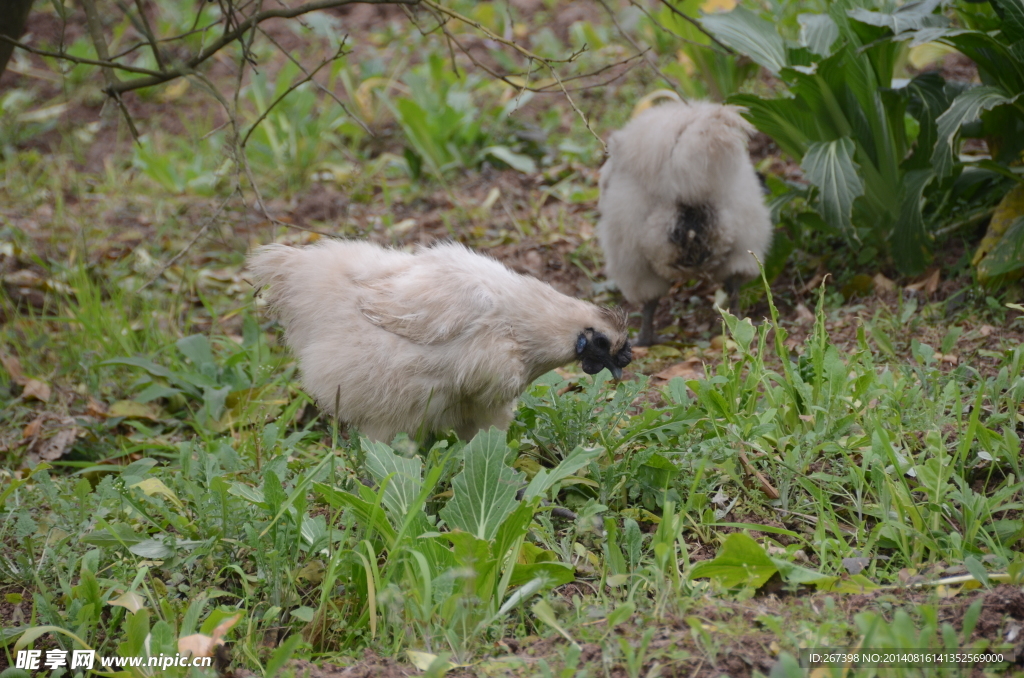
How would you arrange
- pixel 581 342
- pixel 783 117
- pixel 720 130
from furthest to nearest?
pixel 783 117 → pixel 720 130 → pixel 581 342

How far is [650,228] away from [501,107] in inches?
130

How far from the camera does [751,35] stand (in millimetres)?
5059

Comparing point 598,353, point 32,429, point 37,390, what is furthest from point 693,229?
point 37,390

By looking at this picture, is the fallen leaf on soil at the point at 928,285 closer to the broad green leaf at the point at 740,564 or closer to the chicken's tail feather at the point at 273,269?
the broad green leaf at the point at 740,564

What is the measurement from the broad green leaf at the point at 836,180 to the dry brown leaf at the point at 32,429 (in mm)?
4381

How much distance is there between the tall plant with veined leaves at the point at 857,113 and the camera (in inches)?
179

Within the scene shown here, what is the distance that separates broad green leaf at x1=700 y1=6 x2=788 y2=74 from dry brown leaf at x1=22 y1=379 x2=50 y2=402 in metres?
4.43

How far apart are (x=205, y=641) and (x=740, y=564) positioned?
1631mm

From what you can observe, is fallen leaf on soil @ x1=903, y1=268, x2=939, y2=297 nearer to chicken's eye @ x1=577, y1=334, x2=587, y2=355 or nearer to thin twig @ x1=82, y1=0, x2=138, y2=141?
chicken's eye @ x1=577, y1=334, x2=587, y2=355

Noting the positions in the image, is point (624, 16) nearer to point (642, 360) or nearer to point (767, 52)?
point (767, 52)

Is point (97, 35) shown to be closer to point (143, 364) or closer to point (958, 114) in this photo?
point (143, 364)

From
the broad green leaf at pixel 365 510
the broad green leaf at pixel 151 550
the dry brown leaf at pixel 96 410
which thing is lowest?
the dry brown leaf at pixel 96 410

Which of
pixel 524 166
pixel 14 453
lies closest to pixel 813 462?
pixel 14 453

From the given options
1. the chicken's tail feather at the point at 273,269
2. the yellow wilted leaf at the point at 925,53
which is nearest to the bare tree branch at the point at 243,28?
the chicken's tail feather at the point at 273,269
